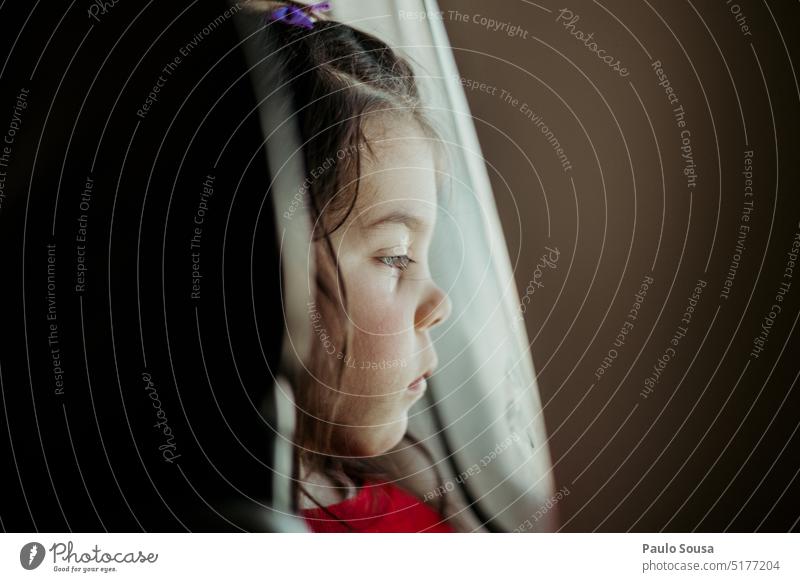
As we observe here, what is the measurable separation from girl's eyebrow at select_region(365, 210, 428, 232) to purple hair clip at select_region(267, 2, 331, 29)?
0.19m

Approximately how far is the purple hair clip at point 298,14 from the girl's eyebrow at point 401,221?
0.19m

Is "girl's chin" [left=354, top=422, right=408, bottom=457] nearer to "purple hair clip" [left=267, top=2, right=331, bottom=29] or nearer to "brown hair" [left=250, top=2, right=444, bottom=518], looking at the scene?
"brown hair" [left=250, top=2, right=444, bottom=518]

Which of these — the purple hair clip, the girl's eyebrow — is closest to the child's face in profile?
the girl's eyebrow

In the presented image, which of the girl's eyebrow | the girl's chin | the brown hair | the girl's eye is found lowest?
the girl's chin

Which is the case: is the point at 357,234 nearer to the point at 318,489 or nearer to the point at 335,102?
the point at 335,102

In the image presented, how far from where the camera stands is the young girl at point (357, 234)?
0.61 m

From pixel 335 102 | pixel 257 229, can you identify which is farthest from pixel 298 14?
pixel 257 229

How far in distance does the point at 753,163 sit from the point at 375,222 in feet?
1.24

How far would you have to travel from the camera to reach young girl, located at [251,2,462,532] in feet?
1.99
